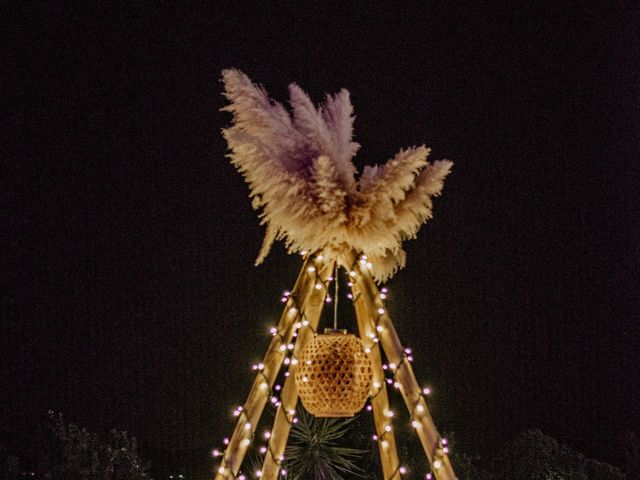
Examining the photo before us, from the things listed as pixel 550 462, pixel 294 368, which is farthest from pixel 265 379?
pixel 550 462

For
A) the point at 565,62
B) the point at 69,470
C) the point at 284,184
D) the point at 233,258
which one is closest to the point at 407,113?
the point at 565,62

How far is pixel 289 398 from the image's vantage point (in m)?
2.45

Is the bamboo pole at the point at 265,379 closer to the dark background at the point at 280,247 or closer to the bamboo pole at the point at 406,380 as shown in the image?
the bamboo pole at the point at 406,380

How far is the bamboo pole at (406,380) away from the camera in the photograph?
224 cm

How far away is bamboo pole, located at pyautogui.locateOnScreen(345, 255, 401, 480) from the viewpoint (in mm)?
2408

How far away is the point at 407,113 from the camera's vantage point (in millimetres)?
3408

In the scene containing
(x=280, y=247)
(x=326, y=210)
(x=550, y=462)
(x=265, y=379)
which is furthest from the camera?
(x=280, y=247)

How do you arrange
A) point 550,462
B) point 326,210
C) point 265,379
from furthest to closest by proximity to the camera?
1. point 550,462
2. point 265,379
3. point 326,210

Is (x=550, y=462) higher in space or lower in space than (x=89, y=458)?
lower

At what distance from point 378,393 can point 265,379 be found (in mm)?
367

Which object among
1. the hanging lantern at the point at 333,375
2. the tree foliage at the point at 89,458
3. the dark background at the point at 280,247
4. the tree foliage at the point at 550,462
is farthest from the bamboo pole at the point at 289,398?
the tree foliage at the point at 550,462

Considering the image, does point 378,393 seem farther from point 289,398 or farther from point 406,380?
point 289,398

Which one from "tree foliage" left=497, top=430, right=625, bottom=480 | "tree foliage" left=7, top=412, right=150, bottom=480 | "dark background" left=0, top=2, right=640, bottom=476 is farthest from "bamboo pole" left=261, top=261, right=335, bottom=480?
"tree foliage" left=497, top=430, right=625, bottom=480

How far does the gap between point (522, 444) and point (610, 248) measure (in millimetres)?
934
